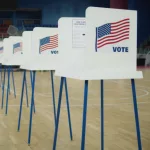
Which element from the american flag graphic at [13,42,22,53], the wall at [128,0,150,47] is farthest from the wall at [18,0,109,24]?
the american flag graphic at [13,42,22,53]

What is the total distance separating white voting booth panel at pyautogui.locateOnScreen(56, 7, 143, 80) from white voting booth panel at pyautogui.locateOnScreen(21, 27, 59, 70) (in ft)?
3.07

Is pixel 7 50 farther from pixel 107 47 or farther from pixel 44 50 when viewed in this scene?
pixel 107 47

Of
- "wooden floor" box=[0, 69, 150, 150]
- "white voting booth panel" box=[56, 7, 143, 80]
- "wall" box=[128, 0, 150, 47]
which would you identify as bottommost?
"wooden floor" box=[0, 69, 150, 150]

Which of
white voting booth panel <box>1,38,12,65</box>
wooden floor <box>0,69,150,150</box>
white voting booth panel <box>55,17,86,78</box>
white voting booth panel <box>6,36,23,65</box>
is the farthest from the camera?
white voting booth panel <box>1,38,12,65</box>

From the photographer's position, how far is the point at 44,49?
3367mm

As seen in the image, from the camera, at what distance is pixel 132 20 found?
2.34 meters

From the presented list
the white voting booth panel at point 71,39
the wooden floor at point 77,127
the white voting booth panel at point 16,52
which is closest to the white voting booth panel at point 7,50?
the white voting booth panel at point 16,52

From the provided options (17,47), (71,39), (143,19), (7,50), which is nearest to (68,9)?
(143,19)

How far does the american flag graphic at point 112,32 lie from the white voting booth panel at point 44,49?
1089 millimetres

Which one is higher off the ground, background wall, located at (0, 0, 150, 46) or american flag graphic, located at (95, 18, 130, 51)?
background wall, located at (0, 0, 150, 46)

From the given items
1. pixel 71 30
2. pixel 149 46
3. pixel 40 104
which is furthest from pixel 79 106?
pixel 149 46

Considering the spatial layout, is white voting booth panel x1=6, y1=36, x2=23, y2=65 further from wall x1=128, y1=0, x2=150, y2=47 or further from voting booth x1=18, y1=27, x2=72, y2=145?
wall x1=128, y1=0, x2=150, y2=47

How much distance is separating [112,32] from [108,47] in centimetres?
11

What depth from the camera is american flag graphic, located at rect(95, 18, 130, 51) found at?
2176mm
